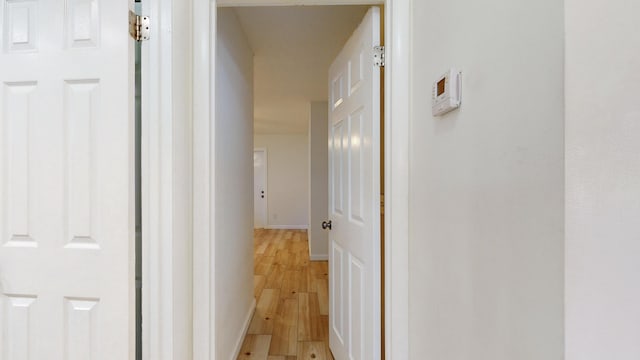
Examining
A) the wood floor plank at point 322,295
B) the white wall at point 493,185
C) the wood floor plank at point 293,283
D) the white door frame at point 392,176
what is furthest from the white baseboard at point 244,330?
the white wall at point 493,185

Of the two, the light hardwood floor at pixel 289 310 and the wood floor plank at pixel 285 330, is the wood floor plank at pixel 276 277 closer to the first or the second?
the light hardwood floor at pixel 289 310

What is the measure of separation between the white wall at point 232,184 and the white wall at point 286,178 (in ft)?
15.6

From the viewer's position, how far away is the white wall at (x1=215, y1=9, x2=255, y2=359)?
5.30 ft

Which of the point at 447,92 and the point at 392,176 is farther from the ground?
the point at 447,92

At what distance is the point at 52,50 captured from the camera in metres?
1.03

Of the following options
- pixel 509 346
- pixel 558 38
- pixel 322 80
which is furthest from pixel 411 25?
pixel 322 80

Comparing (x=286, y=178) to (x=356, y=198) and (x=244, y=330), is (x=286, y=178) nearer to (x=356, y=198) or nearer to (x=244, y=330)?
(x=244, y=330)

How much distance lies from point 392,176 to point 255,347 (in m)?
1.75

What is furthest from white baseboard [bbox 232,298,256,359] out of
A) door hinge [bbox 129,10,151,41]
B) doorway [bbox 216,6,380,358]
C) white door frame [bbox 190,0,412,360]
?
door hinge [bbox 129,10,151,41]

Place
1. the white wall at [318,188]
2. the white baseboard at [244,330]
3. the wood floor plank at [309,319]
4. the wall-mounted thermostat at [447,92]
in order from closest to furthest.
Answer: the wall-mounted thermostat at [447,92]
the white baseboard at [244,330]
the wood floor plank at [309,319]
the white wall at [318,188]

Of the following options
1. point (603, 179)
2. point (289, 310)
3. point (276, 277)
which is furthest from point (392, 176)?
point (276, 277)

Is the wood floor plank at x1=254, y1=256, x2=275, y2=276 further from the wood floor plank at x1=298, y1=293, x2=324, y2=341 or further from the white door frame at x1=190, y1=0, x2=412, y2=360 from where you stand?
the white door frame at x1=190, y1=0, x2=412, y2=360

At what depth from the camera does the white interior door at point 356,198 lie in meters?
1.40

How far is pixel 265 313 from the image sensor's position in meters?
2.71
